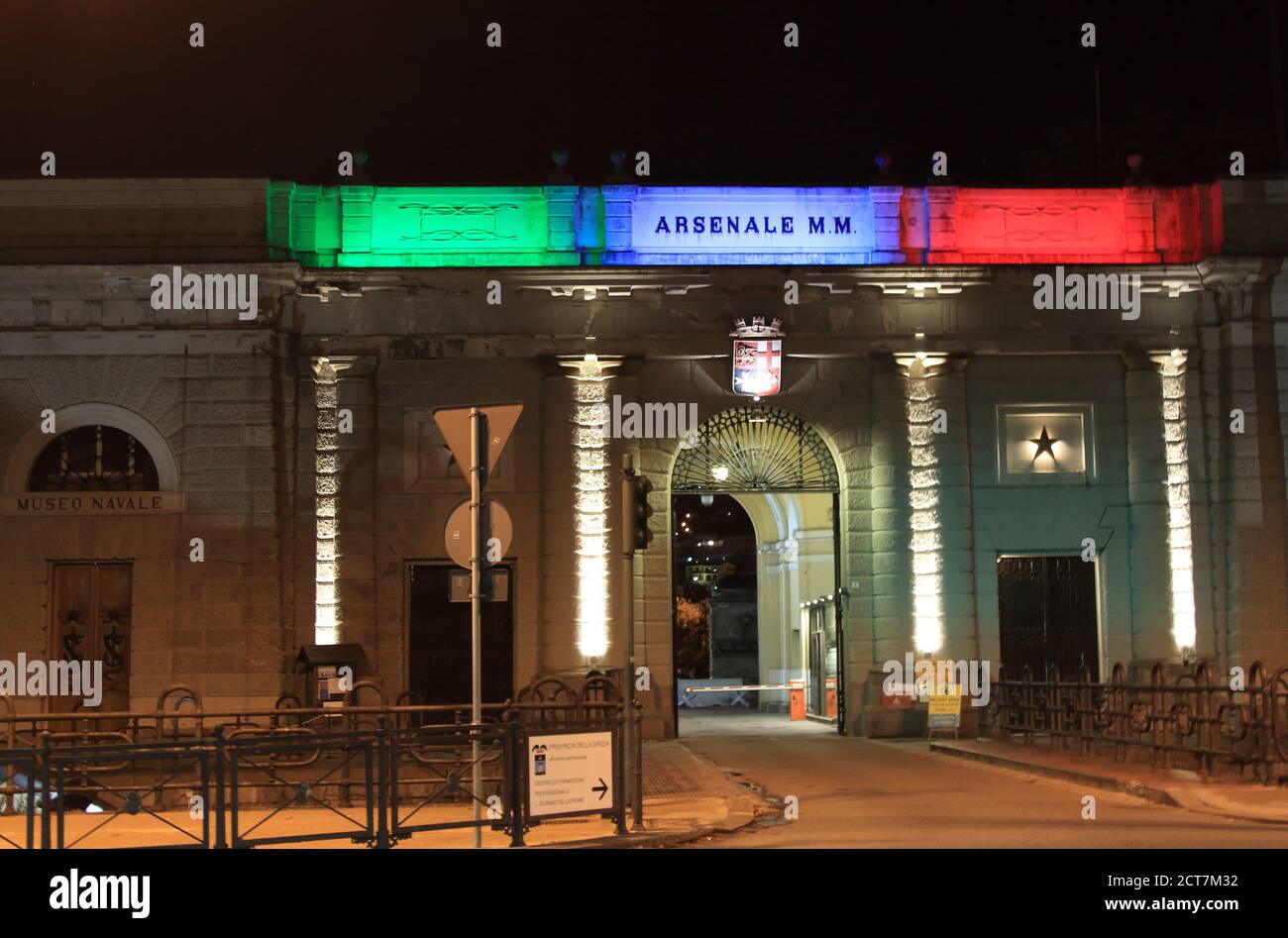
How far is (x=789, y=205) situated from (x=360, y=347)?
26.1 feet

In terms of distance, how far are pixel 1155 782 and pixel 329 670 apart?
1351 centimetres

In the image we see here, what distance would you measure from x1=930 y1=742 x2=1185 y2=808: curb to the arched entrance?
217 inches

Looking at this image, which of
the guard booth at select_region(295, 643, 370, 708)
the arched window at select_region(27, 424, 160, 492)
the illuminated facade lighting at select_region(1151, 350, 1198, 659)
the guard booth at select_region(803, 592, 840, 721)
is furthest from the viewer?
the guard booth at select_region(803, 592, 840, 721)

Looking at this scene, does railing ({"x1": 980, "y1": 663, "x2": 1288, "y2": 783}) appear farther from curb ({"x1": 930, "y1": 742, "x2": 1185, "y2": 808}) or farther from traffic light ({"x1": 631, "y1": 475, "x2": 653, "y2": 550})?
traffic light ({"x1": 631, "y1": 475, "x2": 653, "y2": 550})

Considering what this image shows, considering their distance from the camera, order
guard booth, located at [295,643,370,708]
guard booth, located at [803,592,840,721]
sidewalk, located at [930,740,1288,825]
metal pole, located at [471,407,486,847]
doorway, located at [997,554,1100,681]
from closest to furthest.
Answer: metal pole, located at [471,407,486,847] < sidewalk, located at [930,740,1288,825] < guard booth, located at [295,643,370,708] < doorway, located at [997,554,1100,681] < guard booth, located at [803,592,840,721]

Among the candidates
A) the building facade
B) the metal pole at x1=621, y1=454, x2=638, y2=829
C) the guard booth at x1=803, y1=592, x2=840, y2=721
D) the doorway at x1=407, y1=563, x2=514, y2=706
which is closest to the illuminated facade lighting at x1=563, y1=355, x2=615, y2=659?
the building facade

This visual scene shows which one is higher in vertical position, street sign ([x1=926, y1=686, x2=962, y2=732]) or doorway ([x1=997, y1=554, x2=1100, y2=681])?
doorway ([x1=997, y1=554, x2=1100, y2=681])

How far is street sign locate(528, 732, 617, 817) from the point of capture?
14609 mm

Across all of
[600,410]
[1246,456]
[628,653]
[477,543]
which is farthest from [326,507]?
[1246,456]

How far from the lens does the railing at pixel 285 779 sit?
13.3 meters

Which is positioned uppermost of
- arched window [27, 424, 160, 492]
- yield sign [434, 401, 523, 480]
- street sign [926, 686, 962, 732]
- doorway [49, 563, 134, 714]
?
arched window [27, 424, 160, 492]

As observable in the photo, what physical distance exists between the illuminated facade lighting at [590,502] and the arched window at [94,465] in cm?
727

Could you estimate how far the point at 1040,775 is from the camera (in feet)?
67.8

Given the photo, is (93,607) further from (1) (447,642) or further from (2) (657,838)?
(2) (657,838)
